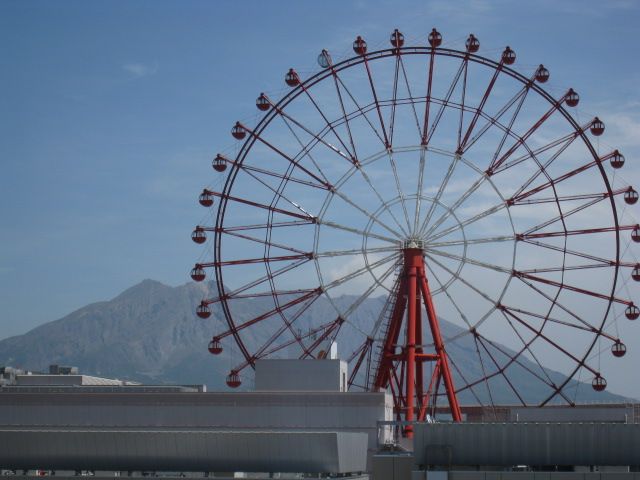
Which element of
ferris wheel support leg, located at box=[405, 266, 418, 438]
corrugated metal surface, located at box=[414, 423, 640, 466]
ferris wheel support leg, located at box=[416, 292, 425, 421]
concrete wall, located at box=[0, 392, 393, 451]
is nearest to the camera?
corrugated metal surface, located at box=[414, 423, 640, 466]

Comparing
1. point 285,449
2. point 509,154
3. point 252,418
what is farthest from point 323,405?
point 509,154

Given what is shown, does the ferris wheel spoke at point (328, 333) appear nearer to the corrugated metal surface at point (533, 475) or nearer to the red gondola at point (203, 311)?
the red gondola at point (203, 311)

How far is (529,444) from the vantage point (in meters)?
61.7

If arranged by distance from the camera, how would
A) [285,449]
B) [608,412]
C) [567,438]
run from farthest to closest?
[608,412]
[285,449]
[567,438]

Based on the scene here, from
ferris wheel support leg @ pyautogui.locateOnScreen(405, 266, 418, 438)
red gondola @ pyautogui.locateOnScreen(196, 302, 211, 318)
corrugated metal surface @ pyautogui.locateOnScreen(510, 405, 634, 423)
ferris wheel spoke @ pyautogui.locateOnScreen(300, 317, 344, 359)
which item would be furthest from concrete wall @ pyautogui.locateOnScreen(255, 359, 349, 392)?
corrugated metal surface @ pyautogui.locateOnScreen(510, 405, 634, 423)

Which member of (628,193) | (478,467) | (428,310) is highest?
(628,193)

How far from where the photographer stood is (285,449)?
6625 cm

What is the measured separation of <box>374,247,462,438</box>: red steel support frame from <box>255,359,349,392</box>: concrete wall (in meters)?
3.11

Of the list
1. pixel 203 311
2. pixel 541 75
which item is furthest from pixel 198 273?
pixel 541 75

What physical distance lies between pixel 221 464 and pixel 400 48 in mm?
32243

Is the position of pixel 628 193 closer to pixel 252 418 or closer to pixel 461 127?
pixel 461 127

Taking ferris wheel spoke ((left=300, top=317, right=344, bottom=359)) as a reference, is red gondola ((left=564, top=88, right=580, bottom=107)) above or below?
above

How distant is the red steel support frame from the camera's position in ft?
263

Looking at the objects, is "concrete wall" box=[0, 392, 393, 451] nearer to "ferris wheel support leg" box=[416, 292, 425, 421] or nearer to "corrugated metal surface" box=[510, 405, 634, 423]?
"ferris wheel support leg" box=[416, 292, 425, 421]
